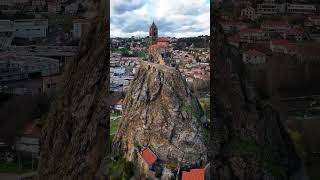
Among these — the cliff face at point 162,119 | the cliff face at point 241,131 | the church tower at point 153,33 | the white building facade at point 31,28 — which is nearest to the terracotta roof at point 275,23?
the cliff face at point 241,131

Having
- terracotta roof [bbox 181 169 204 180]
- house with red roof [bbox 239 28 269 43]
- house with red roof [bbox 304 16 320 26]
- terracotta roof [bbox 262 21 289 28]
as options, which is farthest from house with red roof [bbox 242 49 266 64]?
terracotta roof [bbox 181 169 204 180]

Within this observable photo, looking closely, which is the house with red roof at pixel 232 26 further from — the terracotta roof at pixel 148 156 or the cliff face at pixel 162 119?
the terracotta roof at pixel 148 156

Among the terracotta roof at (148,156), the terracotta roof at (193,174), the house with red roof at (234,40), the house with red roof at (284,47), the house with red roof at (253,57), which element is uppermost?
the house with red roof at (234,40)

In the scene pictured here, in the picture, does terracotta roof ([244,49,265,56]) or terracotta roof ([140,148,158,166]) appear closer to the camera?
terracotta roof ([244,49,265,56])

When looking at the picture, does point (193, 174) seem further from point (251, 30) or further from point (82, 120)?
point (251, 30)

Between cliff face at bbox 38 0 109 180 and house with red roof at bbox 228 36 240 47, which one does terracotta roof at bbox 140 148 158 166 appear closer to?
cliff face at bbox 38 0 109 180

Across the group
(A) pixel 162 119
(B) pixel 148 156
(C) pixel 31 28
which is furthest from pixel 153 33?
(C) pixel 31 28
